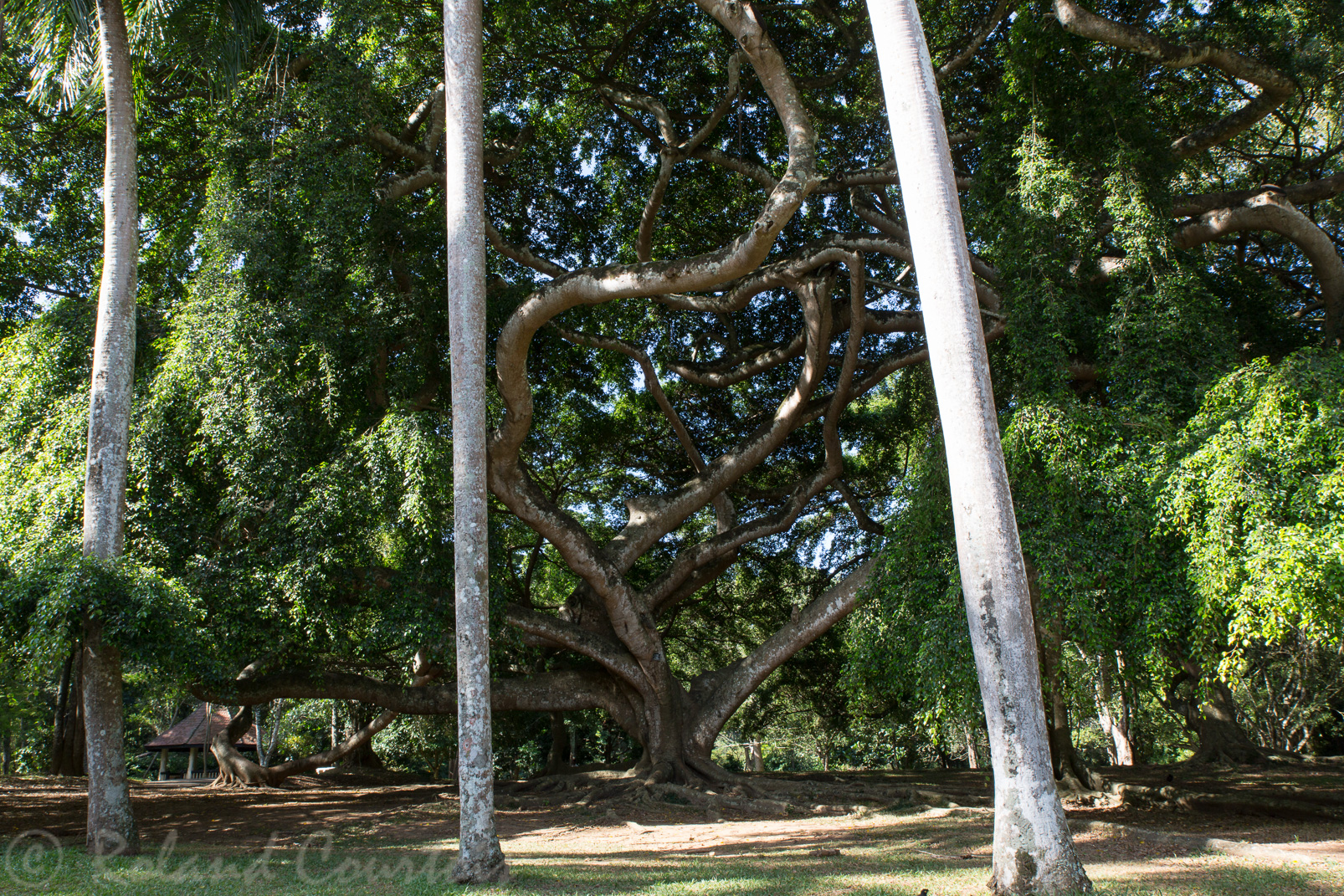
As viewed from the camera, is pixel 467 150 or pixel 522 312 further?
pixel 522 312

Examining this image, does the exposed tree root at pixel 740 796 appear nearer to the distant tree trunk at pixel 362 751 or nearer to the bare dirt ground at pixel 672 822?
the bare dirt ground at pixel 672 822

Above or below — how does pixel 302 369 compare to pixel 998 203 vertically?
below

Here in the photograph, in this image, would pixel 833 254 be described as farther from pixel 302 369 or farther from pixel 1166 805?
pixel 1166 805

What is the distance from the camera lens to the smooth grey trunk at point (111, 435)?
884 centimetres

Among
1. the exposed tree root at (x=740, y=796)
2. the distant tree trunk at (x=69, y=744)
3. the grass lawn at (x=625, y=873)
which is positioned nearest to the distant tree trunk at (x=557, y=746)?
the exposed tree root at (x=740, y=796)

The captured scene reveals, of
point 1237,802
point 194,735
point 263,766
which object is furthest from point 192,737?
point 1237,802

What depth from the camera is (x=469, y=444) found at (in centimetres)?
745

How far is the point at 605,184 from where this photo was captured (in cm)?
1608

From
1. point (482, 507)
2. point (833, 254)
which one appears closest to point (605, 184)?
point (833, 254)

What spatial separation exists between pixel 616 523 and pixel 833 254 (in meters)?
8.89

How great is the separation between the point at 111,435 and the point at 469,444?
15.3 feet

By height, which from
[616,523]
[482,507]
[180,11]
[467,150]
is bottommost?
[482,507]

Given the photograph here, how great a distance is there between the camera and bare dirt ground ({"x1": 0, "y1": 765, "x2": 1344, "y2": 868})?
8.84 m

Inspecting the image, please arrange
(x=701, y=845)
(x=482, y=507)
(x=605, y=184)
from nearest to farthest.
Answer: (x=482, y=507)
(x=701, y=845)
(x=605, y=184)
